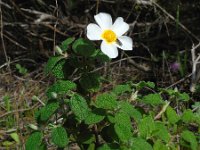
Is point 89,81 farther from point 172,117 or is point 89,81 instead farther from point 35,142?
point 172,117

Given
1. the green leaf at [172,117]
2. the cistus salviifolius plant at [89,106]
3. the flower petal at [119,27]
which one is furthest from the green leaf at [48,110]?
the green leaf at [172,117]

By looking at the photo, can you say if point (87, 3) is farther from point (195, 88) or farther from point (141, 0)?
point (195, 88)

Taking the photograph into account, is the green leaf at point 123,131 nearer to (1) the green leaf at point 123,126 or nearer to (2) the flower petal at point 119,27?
(1) the green leaf at point 123,126

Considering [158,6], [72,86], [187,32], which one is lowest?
[72,86]

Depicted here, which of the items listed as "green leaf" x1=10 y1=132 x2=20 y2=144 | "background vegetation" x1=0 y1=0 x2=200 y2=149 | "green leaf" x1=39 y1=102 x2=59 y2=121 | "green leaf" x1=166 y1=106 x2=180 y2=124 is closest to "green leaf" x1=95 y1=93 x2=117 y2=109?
"green leaf" x1=39 y1=102 x2=59 y2=121

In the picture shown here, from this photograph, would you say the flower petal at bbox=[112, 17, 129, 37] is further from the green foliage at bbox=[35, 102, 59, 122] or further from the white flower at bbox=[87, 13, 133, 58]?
the green foliage at bbox=[35, 102, 59, 122]

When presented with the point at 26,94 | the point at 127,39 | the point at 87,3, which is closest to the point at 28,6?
the point at 87,3
